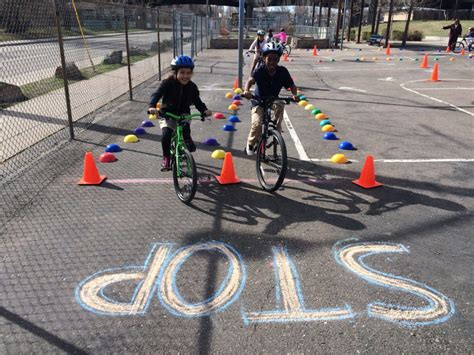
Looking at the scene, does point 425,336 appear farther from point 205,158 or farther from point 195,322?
point 205,158

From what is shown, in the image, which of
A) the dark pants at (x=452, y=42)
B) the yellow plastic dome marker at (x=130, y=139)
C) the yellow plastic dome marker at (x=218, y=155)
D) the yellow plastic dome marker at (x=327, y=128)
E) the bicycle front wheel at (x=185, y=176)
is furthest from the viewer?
the dark pants at (x=452, y=42)

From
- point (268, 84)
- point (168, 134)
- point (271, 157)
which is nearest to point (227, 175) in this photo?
point (271, 157)

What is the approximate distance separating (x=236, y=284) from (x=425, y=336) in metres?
1.40

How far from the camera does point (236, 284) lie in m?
3.21

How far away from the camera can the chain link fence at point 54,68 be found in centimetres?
668

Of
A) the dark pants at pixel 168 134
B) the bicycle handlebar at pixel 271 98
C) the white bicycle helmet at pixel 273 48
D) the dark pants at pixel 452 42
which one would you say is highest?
the dark pants at pixel 452 42

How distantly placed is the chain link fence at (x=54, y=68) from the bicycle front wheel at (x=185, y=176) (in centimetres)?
249

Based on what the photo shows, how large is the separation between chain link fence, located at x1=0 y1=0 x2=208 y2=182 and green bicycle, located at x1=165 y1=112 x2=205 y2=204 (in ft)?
8.15

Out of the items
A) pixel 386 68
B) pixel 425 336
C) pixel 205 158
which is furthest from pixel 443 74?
pixel 425 336

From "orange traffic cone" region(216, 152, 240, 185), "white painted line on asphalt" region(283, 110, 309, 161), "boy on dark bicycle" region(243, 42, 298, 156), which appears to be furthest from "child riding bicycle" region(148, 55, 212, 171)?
"white painted line on asphalt" region(283, 110, 309, 161)

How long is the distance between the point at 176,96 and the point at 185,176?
1.01 m

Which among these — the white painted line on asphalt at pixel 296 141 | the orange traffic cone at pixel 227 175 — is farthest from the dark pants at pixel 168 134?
the white painted line on asphalt at pixel 296 141

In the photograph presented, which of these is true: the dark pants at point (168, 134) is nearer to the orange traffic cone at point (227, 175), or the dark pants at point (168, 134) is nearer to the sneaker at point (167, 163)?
the sneaker at point (167, 163)

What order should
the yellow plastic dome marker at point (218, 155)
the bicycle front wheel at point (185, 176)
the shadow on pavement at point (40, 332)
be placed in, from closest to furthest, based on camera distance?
the shadow on pavement at point (40, 332) → the bicycle front wheel at point (185, 176) → the yellow plastic dome marker at point (218, 155)
